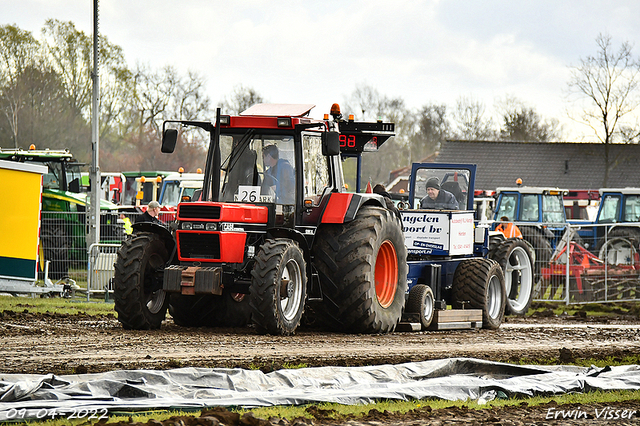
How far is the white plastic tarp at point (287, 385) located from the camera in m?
5.76

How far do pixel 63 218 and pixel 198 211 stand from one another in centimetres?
924

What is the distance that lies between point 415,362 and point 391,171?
6515 centimetres

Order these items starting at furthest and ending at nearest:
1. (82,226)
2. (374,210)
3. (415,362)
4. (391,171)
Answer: (391,171), (82,226), (374,210), (415,362)

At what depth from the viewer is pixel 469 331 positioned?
12.7 meters

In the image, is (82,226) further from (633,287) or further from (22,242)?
(633,287)

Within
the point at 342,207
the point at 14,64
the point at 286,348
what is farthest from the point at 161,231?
the point at 14,64

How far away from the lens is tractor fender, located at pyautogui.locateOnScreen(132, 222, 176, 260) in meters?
10.9

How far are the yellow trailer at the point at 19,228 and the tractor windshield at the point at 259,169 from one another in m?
6.11

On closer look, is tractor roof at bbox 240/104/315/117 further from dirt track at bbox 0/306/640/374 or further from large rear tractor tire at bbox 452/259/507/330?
large rear tractor tire at bbox 452/259/507/330

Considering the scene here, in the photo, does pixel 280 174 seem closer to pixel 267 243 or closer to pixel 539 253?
pixel 267 243

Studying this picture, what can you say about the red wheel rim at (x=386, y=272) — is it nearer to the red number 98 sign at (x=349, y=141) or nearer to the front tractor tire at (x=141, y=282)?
the red number 98 sign at (x=349, y=141)

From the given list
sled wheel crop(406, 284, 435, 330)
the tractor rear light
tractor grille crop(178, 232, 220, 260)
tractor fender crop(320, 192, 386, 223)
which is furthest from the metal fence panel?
tractor grille crop(178, 232, 220, 260)

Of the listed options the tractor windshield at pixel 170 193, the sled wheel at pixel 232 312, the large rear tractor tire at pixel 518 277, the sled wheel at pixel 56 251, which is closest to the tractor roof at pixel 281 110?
the sled wheel at pixel 232 312

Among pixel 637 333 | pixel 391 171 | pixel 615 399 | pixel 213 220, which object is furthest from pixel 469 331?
pixel 391 171
